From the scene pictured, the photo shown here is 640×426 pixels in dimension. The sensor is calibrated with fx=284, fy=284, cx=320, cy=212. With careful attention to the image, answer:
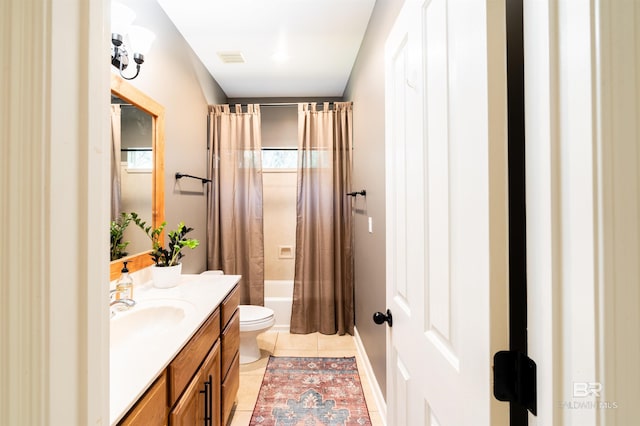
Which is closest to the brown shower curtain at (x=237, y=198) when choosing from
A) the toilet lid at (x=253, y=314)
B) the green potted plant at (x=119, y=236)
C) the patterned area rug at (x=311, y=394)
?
the toilet lid at (x=253, y=314)

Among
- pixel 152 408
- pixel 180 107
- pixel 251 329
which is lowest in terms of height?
pixel 251 329

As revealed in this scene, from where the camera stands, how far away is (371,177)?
211 cm

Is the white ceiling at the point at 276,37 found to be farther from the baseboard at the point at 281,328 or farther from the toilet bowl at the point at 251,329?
the baseboard at the point at 281,328

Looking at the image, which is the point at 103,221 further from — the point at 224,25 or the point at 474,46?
the point at 224,25

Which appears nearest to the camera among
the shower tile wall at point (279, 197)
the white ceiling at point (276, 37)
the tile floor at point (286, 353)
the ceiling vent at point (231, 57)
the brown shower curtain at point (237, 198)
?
the tile floor at point (286, 353)

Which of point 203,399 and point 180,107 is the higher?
point 180,107

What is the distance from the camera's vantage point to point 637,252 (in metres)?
0.36

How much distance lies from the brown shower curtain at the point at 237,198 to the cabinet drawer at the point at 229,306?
3.18 ft

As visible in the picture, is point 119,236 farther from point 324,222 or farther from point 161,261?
point 324,222

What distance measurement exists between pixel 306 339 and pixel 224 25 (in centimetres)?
281

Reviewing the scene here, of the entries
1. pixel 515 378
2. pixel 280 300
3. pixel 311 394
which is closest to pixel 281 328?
pixel 280 300

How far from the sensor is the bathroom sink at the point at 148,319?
48.0 inches

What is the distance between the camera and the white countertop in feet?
2.46

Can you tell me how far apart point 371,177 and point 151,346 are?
5.41ft
